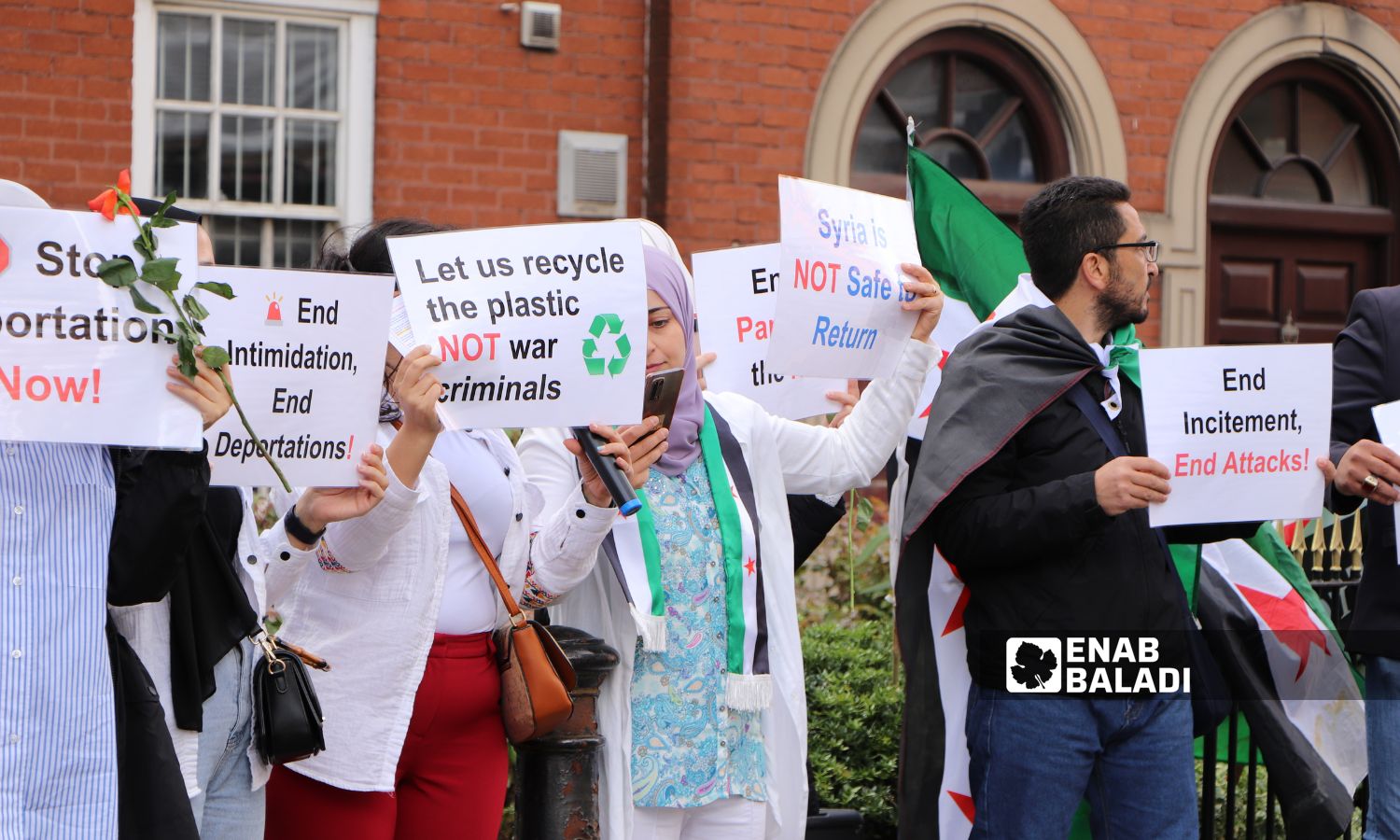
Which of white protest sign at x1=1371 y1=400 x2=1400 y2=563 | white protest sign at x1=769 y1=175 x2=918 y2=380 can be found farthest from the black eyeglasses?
white protest sign at x1=1371 y1=400 x2=1400 y2=563

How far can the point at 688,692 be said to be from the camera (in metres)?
3.72

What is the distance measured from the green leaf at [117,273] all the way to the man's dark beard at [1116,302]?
2.38 metres

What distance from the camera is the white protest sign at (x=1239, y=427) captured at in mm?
3859

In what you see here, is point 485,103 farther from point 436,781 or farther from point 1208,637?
point 436,781

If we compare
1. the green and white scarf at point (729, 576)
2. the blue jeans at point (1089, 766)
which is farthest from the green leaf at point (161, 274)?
the blue jeans at point (1089, 766)

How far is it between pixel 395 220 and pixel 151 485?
1.08 metres

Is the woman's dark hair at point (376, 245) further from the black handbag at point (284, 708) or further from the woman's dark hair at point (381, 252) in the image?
the black handbag at point (284, 708)

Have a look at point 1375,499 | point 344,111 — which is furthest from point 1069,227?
point 344,111

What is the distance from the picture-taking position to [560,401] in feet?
11.0

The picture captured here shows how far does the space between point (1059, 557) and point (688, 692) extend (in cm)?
93

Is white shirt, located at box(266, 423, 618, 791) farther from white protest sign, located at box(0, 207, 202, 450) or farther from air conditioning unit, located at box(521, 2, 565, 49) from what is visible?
air conditioning unit, located at box(521, 2, 565, 49)

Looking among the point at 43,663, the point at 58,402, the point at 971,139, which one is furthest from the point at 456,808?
the point at 971,139

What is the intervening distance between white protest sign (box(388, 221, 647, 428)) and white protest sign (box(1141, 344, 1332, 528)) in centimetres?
127

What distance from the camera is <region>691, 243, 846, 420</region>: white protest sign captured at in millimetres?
4938
